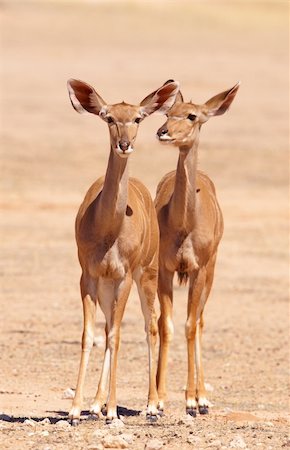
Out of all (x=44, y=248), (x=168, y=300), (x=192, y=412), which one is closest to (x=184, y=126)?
(x=168, y=300)

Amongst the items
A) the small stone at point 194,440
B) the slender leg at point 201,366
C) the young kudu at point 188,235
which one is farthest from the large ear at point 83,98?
the small stone at point 194,440

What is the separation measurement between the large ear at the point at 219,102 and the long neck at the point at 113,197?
163 cm

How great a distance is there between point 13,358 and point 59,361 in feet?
1.40

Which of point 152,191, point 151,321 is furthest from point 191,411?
point 152,191

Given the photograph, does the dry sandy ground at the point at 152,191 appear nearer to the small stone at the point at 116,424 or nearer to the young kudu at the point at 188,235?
the small stone at the point at 116,424

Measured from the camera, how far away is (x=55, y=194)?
25.1m

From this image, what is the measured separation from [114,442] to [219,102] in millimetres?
3647

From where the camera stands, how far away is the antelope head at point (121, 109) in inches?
373

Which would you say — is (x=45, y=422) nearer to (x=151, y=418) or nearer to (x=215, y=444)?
(x=151, y=418)

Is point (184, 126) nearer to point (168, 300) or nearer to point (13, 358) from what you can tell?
point (168, 300)

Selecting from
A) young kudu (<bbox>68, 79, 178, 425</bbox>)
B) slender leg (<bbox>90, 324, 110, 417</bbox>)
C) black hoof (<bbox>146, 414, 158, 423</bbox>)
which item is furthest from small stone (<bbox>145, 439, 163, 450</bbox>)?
black hoof (<bbox>146, 414, 158, 423</bbox>)

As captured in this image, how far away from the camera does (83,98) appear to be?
10.1 metres

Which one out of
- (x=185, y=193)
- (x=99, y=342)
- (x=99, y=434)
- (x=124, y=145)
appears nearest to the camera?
(x=99, y=434)

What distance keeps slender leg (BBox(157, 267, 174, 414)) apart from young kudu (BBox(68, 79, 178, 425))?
824 mm
